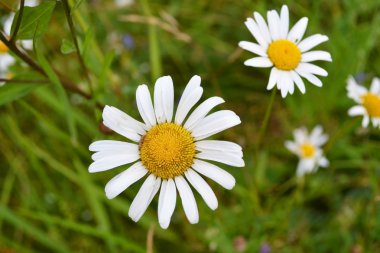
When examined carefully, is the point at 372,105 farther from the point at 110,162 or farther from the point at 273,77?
the point at 110,162

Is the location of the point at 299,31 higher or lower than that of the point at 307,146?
lower

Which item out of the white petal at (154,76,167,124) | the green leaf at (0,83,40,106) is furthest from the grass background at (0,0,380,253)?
the white petal at (154,76,167,124)

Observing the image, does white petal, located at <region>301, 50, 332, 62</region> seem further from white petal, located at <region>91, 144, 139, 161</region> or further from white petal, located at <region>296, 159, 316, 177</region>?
white petal, located at <region>296, 159, 316, 177</region>

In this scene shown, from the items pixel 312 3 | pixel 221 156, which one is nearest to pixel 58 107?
pixel 221 156

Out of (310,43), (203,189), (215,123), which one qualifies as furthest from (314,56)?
(203,189)

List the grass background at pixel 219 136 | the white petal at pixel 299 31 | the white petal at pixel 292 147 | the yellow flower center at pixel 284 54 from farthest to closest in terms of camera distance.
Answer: the white petal at pixel 292 147 → the grass background at pixel 219 136 → the white petal at pixel 299 31 → the yellow flower center at pixel 284 54

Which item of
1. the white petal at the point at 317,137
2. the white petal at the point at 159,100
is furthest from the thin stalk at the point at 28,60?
the white petal at the point at 317,137

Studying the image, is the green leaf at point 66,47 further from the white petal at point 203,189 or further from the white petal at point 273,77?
the white petal at point 273,77
